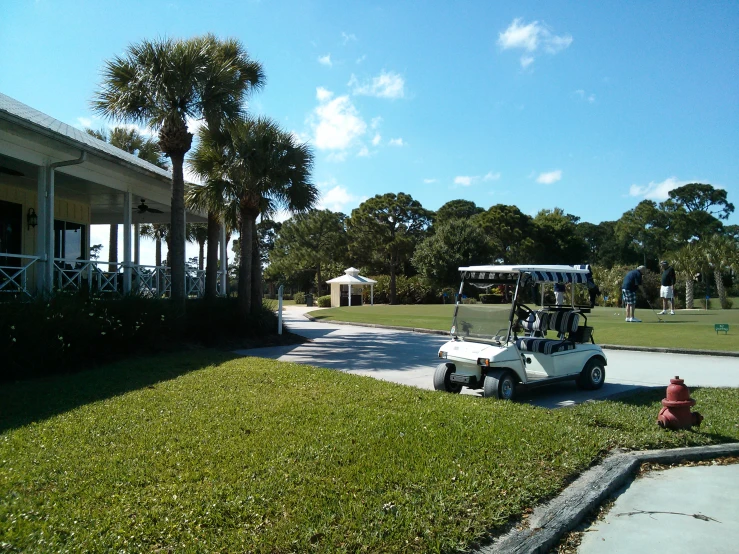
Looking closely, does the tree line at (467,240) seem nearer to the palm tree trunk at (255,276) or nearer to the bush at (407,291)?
the bush at (407,291)

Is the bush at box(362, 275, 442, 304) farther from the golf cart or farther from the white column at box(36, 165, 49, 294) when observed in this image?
the golf cart

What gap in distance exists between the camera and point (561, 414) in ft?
24.0

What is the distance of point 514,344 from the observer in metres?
8.35

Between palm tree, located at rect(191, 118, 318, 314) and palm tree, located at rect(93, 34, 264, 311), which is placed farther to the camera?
palm tree, located at rect(191, 118, 318, 314)

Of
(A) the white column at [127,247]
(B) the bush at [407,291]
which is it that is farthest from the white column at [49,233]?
(B) the bush at [407,291]

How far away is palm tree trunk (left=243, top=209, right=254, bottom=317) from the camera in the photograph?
17.2m

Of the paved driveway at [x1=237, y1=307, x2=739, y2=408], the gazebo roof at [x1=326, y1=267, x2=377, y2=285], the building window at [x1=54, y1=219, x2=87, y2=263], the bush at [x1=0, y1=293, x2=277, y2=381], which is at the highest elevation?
the building window at [x1=54, y1=219, x2=87, y2=263]

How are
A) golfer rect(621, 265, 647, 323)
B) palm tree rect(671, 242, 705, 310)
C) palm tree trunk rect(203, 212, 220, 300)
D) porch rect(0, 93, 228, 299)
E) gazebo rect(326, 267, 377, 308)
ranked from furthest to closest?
gazebo rect(326, 267, 377, 308) < palm tree rect(671, 242, 705, 310) < golfer rect(621, 265, 647, 323) < palm tree trunk rect(203, 212, 220, 300) < porch rect(0, 93, 228, 299)

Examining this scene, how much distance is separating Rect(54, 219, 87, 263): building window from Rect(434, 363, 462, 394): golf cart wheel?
14058 millimetres

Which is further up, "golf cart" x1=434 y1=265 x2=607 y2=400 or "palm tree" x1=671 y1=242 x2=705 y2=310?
"palm tree" x1=671 y1=242 x2=705 y2=310

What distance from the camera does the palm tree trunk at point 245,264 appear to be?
1716 centimetres

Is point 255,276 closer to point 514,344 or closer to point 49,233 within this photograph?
point 49,233

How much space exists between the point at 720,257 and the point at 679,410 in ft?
104

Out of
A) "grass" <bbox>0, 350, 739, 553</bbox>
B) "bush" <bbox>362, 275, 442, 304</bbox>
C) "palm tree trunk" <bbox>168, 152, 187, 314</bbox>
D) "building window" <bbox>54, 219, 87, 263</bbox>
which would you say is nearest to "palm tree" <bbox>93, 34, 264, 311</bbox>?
"palm tree trunk" <bbox>168, 152, 187, 314</bbox>
